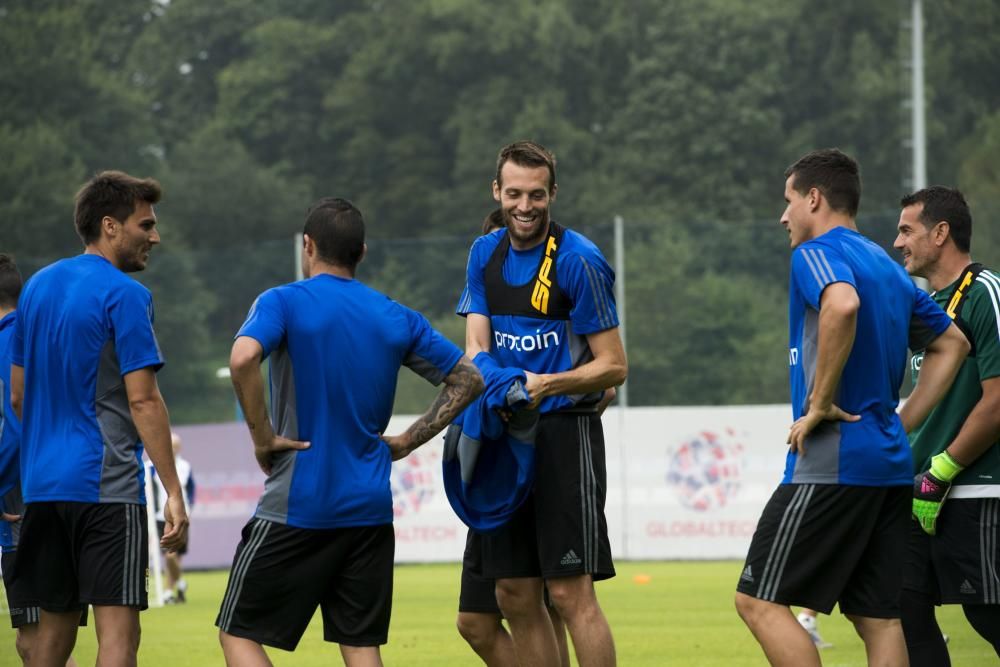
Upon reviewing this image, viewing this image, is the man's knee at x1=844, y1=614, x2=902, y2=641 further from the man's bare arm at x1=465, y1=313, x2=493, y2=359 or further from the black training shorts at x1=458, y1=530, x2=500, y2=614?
the man's bare arm at x1=465, y1=313, x2=493, y2=359

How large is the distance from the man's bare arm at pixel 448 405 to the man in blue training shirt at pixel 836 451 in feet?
4.30

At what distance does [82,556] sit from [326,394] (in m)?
1.34

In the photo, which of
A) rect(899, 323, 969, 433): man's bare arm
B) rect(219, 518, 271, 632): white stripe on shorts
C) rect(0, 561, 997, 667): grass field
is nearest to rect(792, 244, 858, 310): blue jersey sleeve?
rect(899, 323, 969, 433): man's bare arm

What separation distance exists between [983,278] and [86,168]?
48.4 m

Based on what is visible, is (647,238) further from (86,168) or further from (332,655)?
(86,168)

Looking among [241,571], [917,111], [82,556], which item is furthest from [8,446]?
[917,111]

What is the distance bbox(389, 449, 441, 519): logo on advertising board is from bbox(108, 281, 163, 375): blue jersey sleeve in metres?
15.5

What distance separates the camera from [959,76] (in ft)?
194

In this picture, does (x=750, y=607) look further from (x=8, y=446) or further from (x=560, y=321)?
(x=8, y=446)

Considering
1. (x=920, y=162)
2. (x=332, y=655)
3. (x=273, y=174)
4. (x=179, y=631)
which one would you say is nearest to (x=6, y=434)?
(x=332, y=655)

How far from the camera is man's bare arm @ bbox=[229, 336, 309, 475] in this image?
21.0ft

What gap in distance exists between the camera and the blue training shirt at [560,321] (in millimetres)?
7434

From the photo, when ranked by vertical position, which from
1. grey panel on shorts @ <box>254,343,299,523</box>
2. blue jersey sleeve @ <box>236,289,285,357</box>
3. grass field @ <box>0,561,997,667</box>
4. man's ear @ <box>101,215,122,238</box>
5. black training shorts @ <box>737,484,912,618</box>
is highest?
man's ear @ <box>101,215,122,238</box>

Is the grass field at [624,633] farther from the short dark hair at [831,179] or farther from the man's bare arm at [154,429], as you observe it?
the man's bare arm at [154,429]
